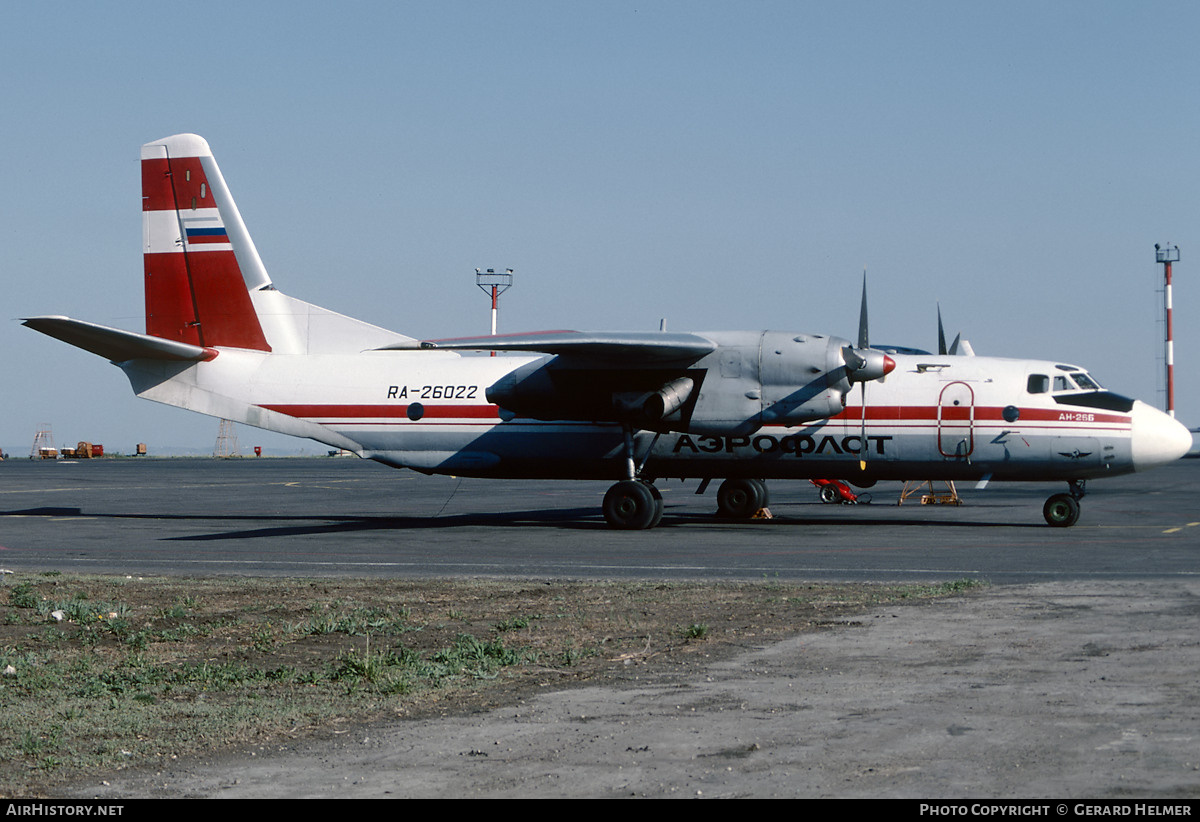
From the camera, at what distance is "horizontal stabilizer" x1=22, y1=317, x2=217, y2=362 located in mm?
26203

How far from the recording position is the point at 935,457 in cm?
2592

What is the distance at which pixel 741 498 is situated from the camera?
29297mm

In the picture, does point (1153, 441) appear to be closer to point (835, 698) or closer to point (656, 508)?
point (656, 508)

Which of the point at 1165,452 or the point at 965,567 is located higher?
the point at 1165,452

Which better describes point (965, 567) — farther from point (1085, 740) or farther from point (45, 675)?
point (45, 675)

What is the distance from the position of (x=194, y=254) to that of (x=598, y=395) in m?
11.6

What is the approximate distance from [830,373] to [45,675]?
17427 mm

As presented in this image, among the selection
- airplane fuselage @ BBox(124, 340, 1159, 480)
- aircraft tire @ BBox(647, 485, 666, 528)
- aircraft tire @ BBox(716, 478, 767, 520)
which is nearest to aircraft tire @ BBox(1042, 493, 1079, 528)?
airplane fuselage @ BBox(124, 340, 1159, 480)

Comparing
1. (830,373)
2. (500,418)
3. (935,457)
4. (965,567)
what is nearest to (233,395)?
(500,418)

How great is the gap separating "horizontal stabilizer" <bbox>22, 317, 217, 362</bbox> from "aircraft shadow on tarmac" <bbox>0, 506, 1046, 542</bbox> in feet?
13.3

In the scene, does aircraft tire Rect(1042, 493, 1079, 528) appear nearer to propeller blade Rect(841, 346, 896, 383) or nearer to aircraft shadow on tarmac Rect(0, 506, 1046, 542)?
aircraft shadow on tarmac Rect(0, 506, 1046, 542)

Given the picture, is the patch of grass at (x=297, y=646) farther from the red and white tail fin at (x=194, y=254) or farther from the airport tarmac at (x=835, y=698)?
the red and white tail fin at (x=194, y=254)

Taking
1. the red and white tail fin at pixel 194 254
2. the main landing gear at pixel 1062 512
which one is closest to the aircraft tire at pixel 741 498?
the main landing gear at pixel 1062 512

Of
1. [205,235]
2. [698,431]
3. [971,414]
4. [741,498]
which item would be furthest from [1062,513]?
[205,235]
